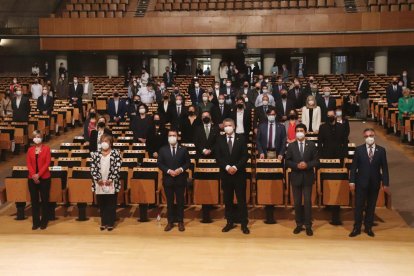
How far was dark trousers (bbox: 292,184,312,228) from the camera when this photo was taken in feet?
25.7

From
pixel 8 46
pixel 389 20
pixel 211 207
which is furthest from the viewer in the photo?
Answer: pixel 8 46

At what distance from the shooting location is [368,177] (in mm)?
7703

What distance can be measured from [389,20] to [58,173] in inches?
804

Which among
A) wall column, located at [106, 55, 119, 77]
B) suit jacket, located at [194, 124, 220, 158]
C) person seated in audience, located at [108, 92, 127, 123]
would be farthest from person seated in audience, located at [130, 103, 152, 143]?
wall column, located at [106, 55, 119, 77]

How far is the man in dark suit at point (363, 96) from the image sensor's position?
17750 millimetres

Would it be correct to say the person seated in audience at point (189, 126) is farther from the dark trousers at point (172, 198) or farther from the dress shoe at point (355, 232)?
the dress shoe at point (355, 232)

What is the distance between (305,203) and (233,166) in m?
1.08

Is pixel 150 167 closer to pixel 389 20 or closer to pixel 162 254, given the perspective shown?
pixel 162 254

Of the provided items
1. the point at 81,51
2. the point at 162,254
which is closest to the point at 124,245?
the point at 162,254

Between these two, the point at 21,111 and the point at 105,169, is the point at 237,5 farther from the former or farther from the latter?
the point at 105,169

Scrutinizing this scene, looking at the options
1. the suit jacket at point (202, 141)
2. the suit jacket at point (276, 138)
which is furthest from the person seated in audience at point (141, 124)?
the suit jacket at point (276, 138)

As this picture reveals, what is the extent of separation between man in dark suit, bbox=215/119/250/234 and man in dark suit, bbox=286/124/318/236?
0.63 meters

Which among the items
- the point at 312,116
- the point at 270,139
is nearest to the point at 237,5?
the point at 312,116

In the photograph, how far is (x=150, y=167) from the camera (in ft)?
30.8
